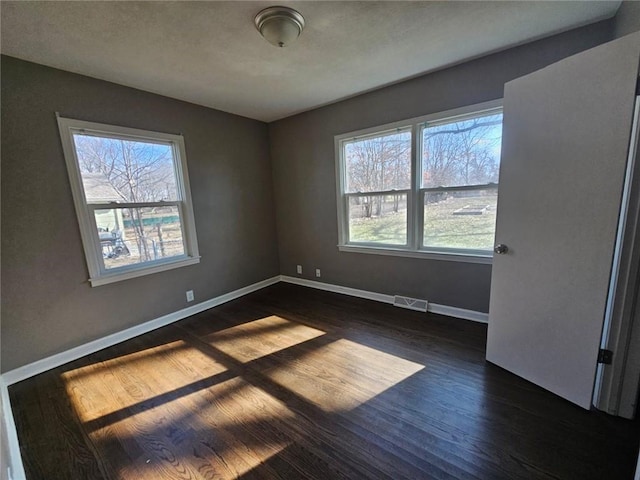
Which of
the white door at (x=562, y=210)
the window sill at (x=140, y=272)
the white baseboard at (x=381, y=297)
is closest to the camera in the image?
the white door at (x=562, y=210)

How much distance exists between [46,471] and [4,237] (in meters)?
1.71

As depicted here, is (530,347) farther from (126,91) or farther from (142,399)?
(126,91)

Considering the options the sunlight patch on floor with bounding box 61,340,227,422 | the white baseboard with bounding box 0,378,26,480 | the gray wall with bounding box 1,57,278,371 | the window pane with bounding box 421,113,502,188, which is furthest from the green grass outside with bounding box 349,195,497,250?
the white baseboard with bounding box 0,378,26,480

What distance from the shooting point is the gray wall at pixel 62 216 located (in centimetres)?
204

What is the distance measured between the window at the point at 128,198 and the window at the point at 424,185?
79.7 inches

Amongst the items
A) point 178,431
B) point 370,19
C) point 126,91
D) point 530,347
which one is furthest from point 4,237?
point 530,347

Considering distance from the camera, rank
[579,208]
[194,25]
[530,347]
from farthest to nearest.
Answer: [530,347] → [194,25] → [579,208]

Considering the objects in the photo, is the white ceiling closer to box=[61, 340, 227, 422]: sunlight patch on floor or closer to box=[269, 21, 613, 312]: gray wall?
box=[269, 21, 613, 312]: gray wall

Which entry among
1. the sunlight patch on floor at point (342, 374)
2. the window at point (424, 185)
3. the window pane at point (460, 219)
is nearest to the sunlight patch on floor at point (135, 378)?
the sunlight patch on floor at point (342, 374)

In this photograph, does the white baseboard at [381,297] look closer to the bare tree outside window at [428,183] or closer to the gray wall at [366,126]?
the gray wall at [366,126]

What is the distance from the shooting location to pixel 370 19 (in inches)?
69.1

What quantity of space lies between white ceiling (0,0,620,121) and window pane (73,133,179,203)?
1.93ft

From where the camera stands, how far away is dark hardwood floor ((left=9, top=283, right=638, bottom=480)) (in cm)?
134

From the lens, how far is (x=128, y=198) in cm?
266
